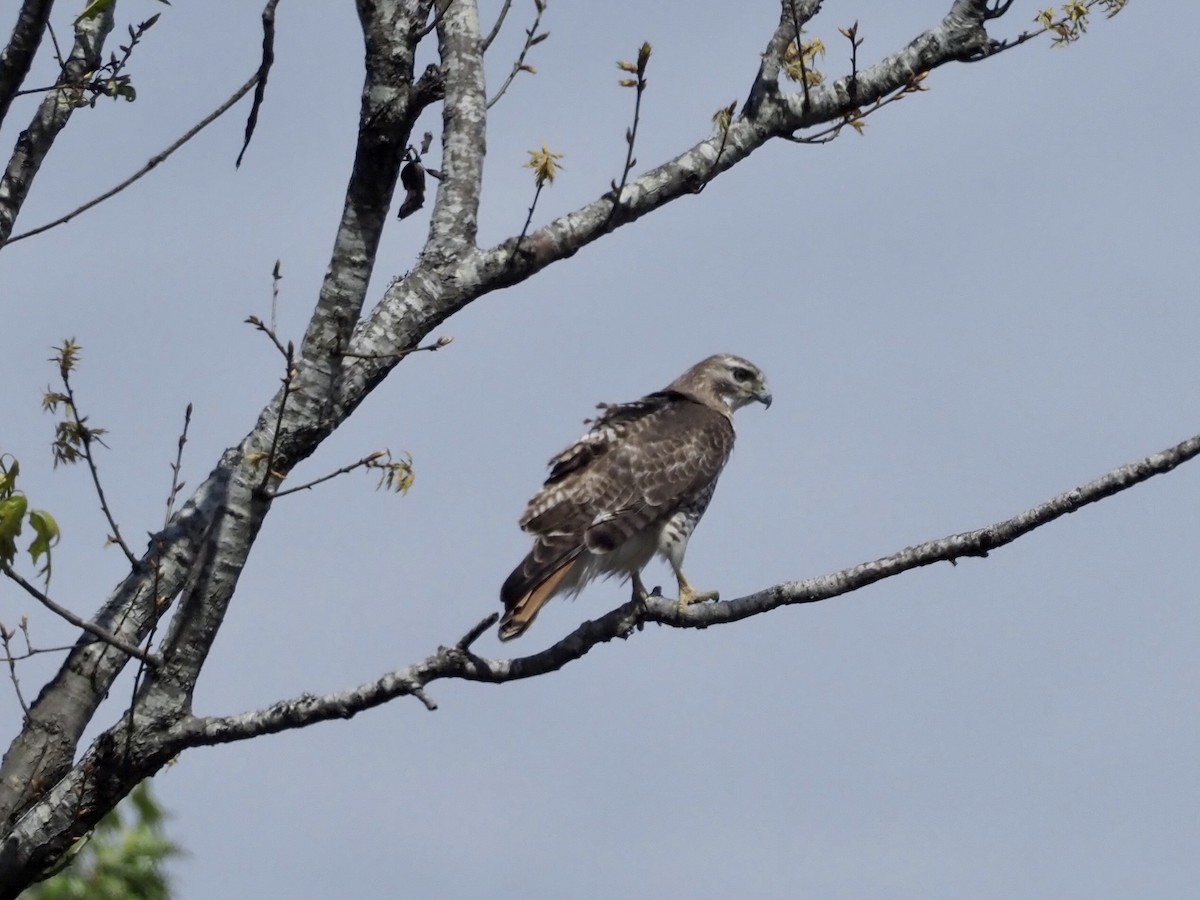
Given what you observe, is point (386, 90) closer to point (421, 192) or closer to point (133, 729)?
point (421, 192)

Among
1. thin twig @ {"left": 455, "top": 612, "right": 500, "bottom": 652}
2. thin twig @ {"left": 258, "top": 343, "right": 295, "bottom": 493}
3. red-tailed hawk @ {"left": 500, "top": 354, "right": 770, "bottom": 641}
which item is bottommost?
thin twig @ {"left": 455, "top": 612, "right": 500, "bottom": 652}

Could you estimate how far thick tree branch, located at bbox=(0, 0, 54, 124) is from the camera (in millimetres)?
4492

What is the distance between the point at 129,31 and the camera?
583cm

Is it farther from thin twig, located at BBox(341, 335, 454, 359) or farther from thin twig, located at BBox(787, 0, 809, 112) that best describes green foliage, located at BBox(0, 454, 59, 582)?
thin twig, located at BBox(787, 0, 809, 112)

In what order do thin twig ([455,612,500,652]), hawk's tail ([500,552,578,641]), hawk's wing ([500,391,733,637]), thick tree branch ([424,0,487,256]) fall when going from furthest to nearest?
hawk's wing ([500,391,733,637]) < hawk's tail ([500,552,578,641]) < thick tree branch ([424,0,487,256]) < thin twig ([455,612,500,652])

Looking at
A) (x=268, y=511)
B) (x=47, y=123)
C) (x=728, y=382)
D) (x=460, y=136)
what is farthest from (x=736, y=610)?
(x=728, y=382)

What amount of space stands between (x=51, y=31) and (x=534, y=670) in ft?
8.21

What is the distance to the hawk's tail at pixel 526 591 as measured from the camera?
299 inches

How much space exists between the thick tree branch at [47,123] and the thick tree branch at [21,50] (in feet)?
1.74

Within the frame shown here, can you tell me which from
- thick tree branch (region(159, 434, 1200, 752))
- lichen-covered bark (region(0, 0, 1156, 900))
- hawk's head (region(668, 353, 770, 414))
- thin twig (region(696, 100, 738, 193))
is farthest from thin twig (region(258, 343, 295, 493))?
hawk's head (region(668, 353, 770, 414))

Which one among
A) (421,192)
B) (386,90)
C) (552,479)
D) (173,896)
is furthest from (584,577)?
(386,90)

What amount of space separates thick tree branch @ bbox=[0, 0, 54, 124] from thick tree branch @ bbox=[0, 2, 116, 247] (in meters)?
0.53

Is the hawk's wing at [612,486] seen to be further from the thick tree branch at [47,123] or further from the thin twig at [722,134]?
the thick tree branch at [47,123]

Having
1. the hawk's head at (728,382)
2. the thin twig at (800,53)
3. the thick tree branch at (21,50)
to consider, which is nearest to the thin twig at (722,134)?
the thin twig at (800,53)
